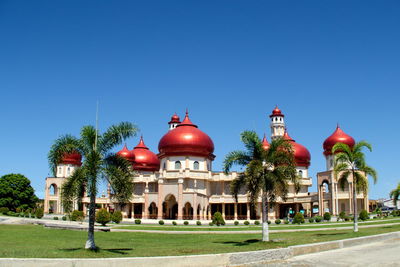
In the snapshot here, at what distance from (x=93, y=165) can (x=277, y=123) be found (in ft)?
200

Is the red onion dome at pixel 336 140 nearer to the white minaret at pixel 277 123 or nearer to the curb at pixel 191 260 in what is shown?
the white minaret at pixel 277 123

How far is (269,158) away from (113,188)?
363 inches

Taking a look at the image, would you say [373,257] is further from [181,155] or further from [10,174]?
[10,174]

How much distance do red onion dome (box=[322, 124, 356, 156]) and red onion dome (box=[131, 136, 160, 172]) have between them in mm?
27080

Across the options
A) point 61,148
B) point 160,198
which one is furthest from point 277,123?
point 61,148

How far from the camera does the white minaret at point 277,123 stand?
77062mm

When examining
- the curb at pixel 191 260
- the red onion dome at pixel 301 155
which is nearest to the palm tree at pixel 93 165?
the curb at pixel 191 260

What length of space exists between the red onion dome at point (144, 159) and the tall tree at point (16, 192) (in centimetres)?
1903

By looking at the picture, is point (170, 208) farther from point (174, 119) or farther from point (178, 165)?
point (174, 119)

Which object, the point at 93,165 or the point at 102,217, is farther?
the point at 102,217

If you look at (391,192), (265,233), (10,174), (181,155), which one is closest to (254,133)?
(265,233)

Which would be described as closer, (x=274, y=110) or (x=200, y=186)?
(x=200, y=186)

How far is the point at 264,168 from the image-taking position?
80.1 feet

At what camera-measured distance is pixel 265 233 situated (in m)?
23.2
